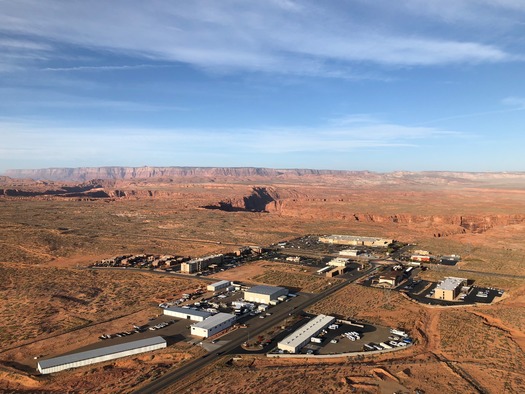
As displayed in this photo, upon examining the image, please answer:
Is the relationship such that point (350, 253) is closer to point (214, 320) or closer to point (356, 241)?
point (356, 241)

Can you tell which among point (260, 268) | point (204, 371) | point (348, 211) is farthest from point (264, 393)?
point (348, 211)

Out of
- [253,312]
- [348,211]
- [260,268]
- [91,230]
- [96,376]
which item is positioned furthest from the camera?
[348,211]

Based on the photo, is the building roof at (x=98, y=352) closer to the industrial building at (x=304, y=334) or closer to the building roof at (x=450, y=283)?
the industrial building at (x=304, y=334)

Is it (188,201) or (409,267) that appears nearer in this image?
(409,267)

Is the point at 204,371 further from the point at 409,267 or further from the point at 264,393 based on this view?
the point at 409,267

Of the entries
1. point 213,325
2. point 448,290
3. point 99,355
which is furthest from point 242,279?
point 99,355

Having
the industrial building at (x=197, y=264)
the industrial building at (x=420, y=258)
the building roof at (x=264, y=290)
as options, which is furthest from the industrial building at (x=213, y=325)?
the industrial building at (x=420, y=258)
